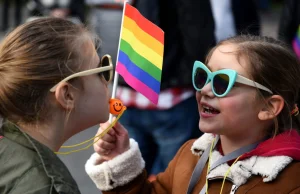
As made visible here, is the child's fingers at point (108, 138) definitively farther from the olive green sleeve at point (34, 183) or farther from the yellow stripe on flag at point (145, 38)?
the olive green sleeve at point (34, 183)

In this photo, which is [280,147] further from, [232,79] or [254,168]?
[232,79]

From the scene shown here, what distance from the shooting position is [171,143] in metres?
3.93

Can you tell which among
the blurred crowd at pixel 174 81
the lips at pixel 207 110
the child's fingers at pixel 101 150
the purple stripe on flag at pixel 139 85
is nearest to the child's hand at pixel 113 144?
the child's fingers at pixel 101 150

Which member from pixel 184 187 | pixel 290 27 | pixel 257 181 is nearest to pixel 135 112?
pixel 290 27

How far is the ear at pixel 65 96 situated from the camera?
225cm

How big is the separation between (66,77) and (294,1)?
7.99 ft

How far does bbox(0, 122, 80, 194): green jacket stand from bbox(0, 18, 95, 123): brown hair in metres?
0.11

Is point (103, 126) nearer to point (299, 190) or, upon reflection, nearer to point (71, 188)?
point (71, 188)

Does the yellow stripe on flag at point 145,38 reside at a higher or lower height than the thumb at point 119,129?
higher

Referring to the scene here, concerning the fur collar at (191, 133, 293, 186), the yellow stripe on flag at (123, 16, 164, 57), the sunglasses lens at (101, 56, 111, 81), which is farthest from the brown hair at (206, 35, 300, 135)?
the sunglasses lens at (101, 56, 111, 81)

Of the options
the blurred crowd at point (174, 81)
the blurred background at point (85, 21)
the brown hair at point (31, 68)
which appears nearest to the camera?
the brown hair at point (31, 68)

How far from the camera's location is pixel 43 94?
225cm

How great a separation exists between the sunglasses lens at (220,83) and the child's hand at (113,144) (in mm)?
455

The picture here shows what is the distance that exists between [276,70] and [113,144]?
2.29ft
